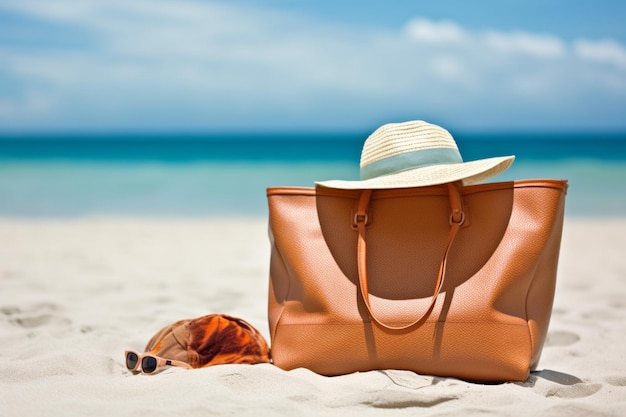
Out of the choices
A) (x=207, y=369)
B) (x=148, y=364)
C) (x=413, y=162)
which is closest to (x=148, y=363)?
(x=148, y=364)

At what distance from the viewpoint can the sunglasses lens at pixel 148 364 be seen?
2229 mm

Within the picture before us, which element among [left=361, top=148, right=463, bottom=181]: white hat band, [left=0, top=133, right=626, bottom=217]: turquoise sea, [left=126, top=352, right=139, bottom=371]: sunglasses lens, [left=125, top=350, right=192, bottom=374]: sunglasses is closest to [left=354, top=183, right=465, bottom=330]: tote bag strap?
[left=361, top=148, right=463, bottom=181]: white hat band

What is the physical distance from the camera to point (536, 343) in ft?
6.93

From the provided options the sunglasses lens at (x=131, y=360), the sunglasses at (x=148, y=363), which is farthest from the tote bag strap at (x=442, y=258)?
the sunglasses lens at (x=131, y=360)

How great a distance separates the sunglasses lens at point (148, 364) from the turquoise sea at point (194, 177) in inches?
261

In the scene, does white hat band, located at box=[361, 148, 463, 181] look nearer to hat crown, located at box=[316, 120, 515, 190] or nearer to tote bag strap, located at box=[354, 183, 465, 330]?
hat crown, located at box=[316, 120, 515, 190]

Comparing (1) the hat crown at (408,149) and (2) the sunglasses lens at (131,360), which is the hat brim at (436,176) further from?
(2) the sunglasses lens at (131,360)

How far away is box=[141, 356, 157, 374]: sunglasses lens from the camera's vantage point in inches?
87.7

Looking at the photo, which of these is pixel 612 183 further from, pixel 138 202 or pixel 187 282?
pixel 187 282

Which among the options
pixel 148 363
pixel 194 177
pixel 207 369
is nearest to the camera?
pixel 207 369

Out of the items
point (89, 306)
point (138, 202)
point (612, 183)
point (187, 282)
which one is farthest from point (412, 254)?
point (612, 183)

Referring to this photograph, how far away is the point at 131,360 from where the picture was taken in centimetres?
226

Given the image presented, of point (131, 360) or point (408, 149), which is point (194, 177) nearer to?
point (131, 360)

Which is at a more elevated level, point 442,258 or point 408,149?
point 408,149
